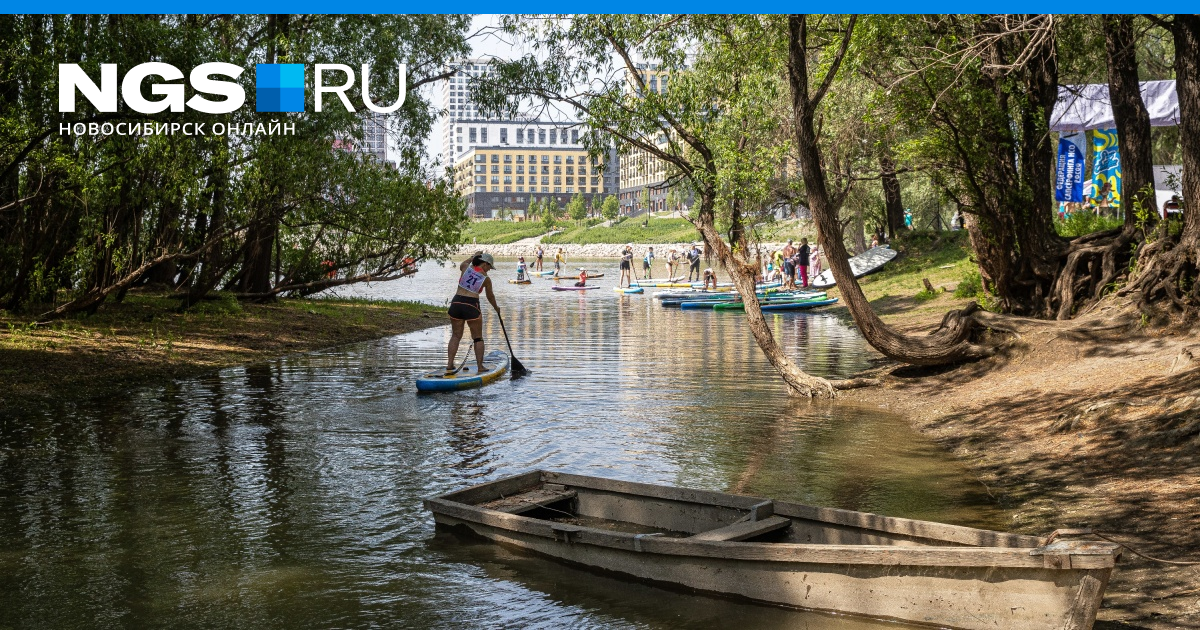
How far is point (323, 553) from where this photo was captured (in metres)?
8.11

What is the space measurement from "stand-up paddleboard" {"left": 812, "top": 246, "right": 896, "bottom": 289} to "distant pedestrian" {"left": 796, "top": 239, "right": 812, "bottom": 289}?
87 centimetres

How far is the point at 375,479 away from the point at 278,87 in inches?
524

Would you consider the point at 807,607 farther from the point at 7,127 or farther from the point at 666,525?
the point at 7,127

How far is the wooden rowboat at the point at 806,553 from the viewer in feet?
19.3

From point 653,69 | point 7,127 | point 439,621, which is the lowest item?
point 439,621

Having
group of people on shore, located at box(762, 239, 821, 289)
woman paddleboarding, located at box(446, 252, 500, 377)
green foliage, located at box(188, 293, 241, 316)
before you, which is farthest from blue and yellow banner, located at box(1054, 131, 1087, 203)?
green foliage, located at box(188, 293, 241, 316)

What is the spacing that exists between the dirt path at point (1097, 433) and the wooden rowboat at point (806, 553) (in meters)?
0.83

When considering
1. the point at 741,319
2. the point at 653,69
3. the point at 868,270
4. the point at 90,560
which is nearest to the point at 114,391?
the point at 90,560

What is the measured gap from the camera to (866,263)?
3619cm

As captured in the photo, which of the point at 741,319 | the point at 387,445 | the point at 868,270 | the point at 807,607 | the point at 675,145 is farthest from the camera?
the point at 868,270

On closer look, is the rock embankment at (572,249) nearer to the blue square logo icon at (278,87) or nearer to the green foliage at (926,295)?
the green foliage at (926,295)

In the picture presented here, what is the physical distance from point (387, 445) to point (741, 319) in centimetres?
1899

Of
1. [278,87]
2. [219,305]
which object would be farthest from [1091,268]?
[219,305]

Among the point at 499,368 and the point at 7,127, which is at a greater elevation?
the point at 7,127
